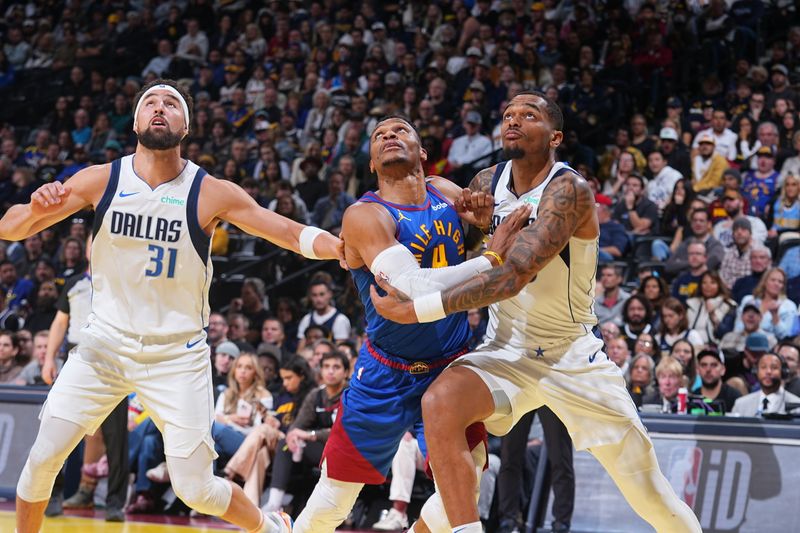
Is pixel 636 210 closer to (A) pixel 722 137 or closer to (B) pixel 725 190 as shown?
(B) pixel 725 190

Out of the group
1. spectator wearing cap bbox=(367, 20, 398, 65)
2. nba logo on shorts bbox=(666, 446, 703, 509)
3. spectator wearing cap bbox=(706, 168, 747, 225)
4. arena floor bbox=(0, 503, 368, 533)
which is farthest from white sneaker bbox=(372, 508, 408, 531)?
spectator wearing cap bbox=(367, 20, 398, 65)

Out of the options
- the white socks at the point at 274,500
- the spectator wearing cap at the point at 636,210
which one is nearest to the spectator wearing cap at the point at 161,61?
the spectator wearing cap at the point at 636,210

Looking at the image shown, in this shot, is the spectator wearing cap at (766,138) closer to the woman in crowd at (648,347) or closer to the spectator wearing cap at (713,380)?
the woman in crowd at (648,347)

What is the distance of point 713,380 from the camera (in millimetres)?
9250

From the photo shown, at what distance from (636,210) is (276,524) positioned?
760 centimetres

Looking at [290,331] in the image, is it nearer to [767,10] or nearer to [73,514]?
[73,514]

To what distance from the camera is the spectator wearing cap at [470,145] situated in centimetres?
1445

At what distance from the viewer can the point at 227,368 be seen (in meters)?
10.6

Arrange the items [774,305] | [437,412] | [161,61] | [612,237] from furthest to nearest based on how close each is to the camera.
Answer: [161,61], [612,237], [774,305], [437,412]

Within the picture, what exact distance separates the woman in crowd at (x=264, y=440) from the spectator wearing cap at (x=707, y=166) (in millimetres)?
5720

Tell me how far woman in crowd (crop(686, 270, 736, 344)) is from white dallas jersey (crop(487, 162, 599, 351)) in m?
5.43

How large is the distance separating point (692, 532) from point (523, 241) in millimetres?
1721

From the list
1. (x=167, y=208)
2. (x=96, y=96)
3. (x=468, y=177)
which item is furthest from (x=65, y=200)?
(x=96, y=96)

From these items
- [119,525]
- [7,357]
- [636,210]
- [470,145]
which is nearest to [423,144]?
[470,145]
